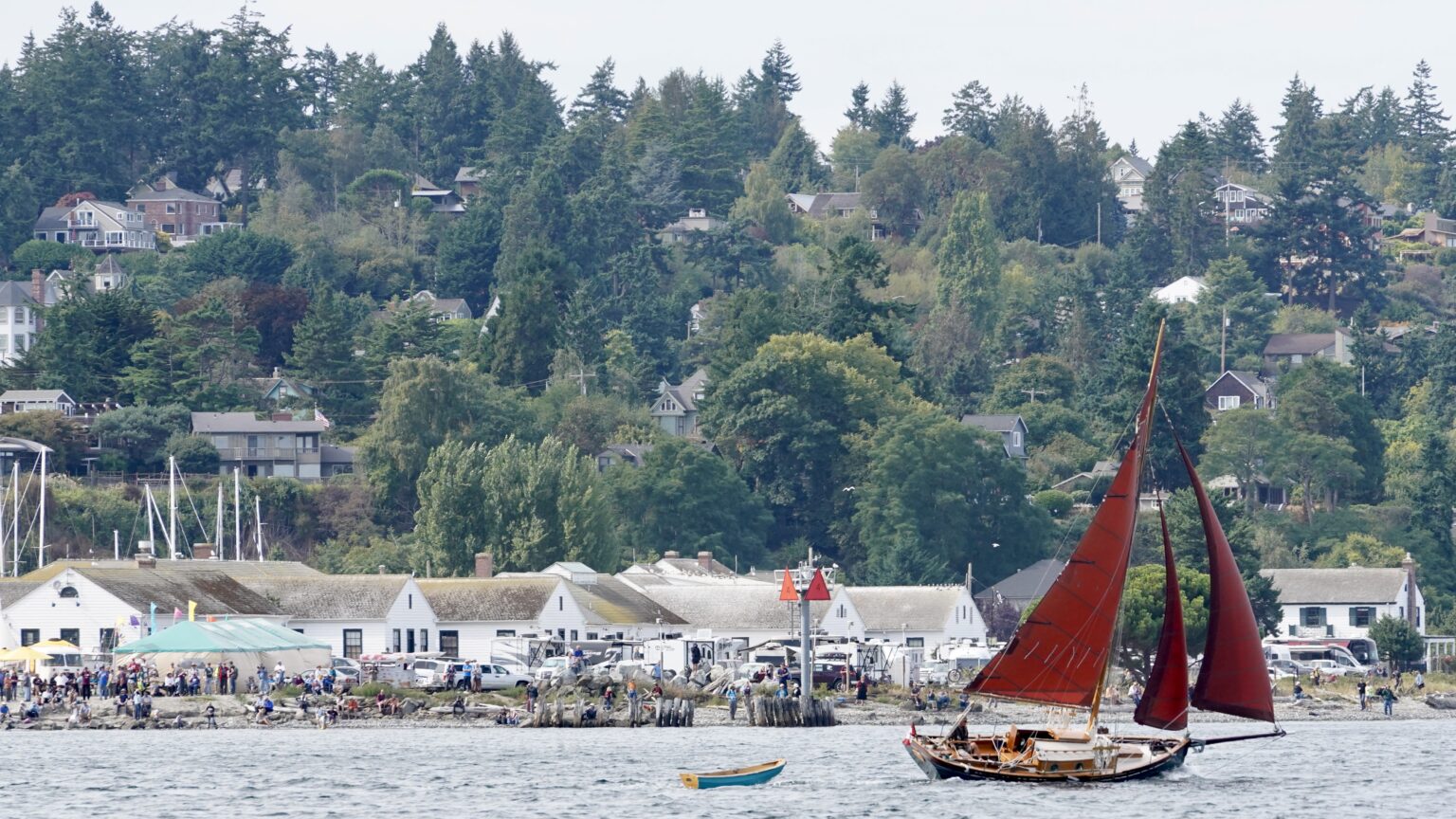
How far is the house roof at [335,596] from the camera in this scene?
99375mm

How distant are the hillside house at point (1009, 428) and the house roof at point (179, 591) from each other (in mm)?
→ 73967

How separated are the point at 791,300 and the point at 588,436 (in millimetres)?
21585

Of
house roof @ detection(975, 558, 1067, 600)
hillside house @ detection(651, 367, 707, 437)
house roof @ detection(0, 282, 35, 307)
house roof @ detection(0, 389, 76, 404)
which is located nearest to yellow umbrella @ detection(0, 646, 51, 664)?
house roof @ detection(975, 558, 1067, 600)

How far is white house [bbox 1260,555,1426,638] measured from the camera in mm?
126500

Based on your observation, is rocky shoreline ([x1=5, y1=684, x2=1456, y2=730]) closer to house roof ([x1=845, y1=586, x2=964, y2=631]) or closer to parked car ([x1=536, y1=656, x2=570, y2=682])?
parked car ([x1=536, y1=656, x2=570, y2=682])

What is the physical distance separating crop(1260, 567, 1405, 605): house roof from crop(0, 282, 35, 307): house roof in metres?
97.3

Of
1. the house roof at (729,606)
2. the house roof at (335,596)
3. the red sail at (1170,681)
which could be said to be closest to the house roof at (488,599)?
the house roof at (335,596)

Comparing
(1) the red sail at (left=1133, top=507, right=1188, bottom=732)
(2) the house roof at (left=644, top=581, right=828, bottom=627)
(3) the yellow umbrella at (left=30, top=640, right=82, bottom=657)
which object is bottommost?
(1) the red sail at (left=1133, top=507, right=1188, bottom=732)

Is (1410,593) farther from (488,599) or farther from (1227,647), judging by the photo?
(1227,647)

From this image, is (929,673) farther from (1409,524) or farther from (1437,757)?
(1409,524)

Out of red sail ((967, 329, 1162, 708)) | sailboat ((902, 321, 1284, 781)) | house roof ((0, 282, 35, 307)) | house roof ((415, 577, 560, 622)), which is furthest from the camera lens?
house roof ((0, 282, 35, 307))

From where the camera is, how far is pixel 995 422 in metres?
167

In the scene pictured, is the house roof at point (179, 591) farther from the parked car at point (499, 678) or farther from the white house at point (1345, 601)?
the white house at point (1345, 601)

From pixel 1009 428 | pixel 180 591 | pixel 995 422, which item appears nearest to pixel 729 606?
pixel 180 591
